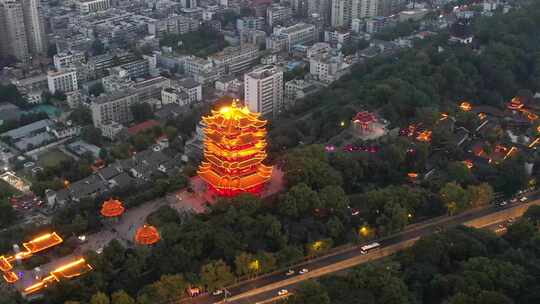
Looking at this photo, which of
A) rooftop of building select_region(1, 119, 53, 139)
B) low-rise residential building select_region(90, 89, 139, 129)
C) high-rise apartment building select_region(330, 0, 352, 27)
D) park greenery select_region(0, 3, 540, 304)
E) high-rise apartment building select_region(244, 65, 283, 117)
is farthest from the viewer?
high-rise apartment building select_region(330, 0, 352, 27)

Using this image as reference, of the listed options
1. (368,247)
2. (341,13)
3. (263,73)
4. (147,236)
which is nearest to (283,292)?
(368,247)

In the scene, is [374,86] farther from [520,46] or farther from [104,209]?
[104,209]

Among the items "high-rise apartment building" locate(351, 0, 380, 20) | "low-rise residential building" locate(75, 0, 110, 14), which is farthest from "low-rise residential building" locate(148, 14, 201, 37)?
"high-rise apartment building" locate(351, 0, 380, 20)

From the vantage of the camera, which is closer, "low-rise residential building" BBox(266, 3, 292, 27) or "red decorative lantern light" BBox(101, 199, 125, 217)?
"red decorative lantern light" BBox(101, 199, 125, 217)

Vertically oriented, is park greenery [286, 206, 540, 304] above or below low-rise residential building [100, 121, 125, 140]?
above

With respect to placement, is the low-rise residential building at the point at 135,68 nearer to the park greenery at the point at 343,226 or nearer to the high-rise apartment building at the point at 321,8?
the park greenery at the point at 343,226

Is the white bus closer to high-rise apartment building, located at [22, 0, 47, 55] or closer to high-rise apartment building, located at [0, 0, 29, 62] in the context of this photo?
high-rise apartment building, located at [0, 0, 29, 62]

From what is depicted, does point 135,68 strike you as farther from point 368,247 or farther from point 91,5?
point 368,247
